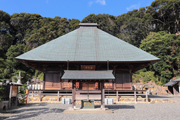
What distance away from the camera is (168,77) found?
3662cm

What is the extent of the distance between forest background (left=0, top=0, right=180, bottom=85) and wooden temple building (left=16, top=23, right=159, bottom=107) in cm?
2130

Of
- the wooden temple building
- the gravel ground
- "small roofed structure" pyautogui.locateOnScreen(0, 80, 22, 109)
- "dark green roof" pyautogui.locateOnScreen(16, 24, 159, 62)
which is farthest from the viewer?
"dark green roof" pyautogui.locateOnScreen(16, 24, 159, 62)

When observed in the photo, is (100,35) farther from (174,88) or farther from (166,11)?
(166,11)

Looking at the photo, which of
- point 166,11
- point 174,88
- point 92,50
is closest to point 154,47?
point 174,88

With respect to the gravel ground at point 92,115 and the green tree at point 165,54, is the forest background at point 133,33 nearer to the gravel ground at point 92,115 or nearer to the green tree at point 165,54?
the green tree at point 165,54

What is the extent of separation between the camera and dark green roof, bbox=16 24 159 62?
50.9 feet

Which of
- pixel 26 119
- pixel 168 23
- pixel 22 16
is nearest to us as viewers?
pixel 26 119

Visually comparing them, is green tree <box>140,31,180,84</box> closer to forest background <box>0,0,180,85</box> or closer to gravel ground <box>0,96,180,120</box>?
forest background <box>0,0,180,85</box>

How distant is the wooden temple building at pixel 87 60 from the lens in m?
15.2

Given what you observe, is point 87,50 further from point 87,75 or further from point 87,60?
point 87,75

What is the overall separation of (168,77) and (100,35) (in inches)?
1029

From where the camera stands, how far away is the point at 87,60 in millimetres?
15133

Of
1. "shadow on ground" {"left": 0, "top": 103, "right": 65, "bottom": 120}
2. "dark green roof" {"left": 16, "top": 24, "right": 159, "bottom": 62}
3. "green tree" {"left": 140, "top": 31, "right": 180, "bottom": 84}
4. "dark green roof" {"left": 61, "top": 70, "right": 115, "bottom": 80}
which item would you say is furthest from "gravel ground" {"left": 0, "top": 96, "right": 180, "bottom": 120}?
"green tree" {"left": 140, "top": 31, "right": 180, "bottom": 84}

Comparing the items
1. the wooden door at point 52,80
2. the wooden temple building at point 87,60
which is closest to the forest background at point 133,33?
the wooden temple building at point 87,60
